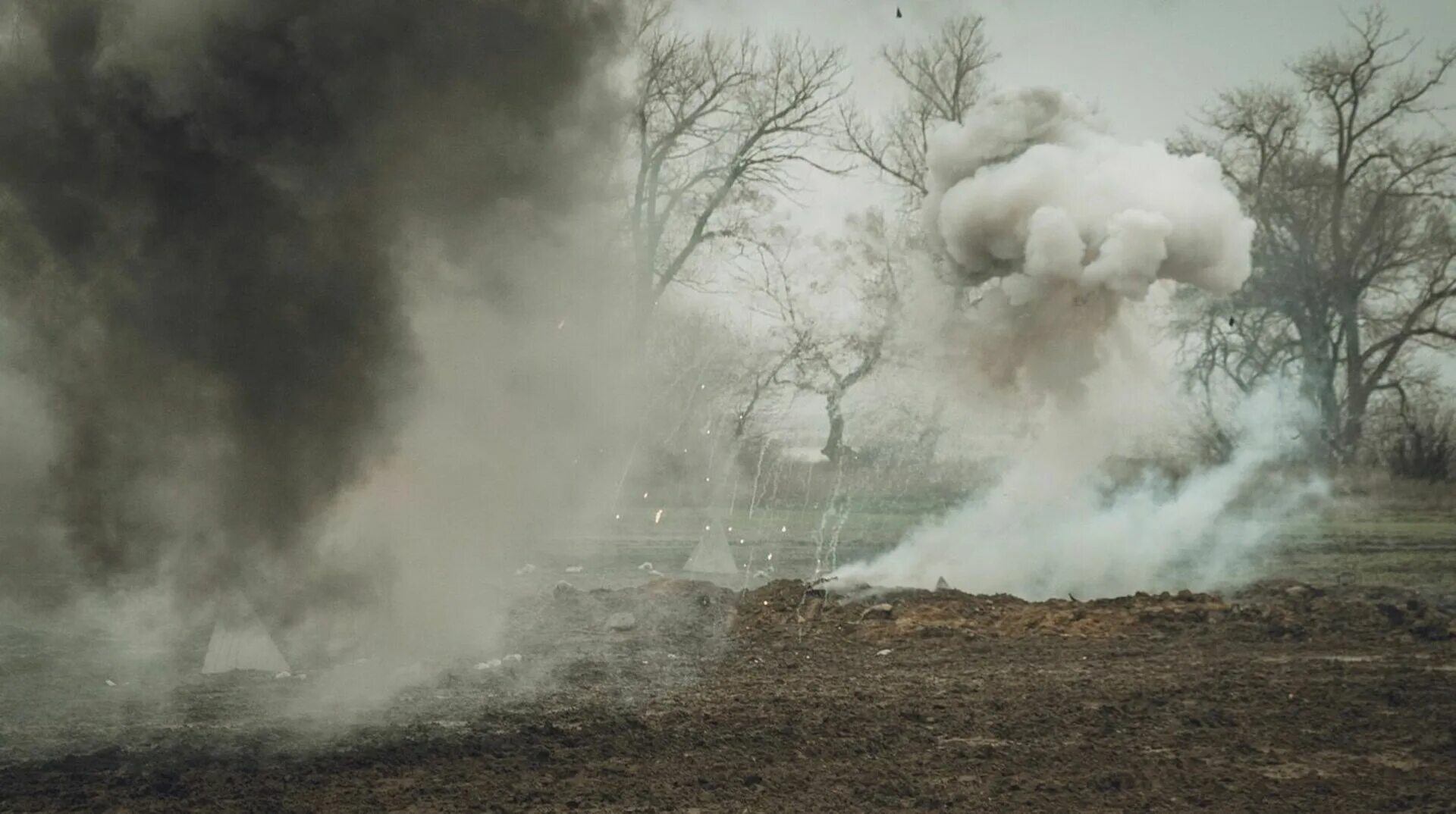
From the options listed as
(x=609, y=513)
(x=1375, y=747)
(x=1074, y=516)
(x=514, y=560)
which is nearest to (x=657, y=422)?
(x=609, y=513)

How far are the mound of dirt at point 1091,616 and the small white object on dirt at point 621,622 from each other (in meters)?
1.22

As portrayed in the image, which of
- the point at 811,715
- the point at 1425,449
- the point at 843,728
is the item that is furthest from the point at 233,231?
the point at 1425,449

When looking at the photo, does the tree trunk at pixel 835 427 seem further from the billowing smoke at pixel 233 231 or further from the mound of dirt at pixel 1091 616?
the billowing smoke at pixel 233 231

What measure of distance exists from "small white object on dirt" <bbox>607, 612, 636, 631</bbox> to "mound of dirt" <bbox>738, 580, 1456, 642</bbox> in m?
1.22

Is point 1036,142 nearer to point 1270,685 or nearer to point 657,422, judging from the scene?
point 1270,685

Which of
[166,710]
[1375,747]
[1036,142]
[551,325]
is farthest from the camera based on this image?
[1036,142]

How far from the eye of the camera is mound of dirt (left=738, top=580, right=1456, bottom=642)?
535 inches

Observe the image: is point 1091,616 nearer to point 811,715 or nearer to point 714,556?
point 811,715

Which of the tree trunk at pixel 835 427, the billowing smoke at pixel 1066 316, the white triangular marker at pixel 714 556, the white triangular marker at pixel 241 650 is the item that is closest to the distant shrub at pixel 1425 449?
the billowing smoke at pixel 1066 316

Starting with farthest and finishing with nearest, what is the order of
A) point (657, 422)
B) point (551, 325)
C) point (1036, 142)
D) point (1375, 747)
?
point (657, 422) < point (1036, 142) < point (551, 325) < point (1375, 747)

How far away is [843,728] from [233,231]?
580cm

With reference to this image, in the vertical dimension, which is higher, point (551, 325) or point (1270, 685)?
point (551, 325)

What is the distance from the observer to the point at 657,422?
2792 cm

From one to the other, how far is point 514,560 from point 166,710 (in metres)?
4.48
